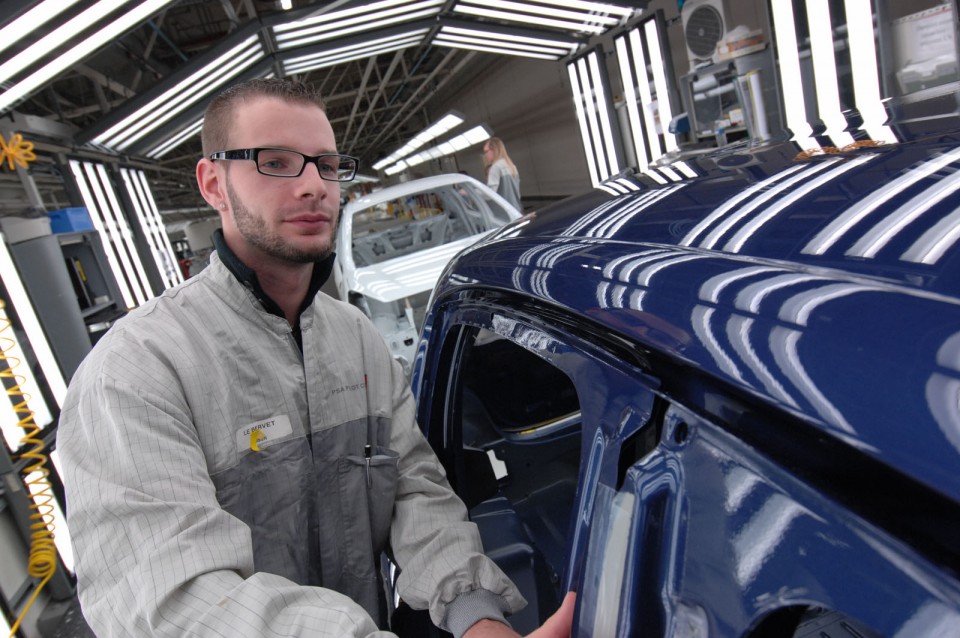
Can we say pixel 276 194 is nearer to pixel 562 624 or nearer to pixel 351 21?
pixel 562 624

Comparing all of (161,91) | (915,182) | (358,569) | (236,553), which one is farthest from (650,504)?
(161,91)

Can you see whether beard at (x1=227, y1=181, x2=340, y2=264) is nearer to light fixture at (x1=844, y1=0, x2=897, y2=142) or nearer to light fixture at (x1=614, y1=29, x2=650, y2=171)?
light fixture at (x1=844, y1=0, x2=897, y2=142)

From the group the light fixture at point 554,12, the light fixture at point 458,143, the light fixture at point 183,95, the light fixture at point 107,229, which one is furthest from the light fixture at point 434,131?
the light fixture at point 107,229

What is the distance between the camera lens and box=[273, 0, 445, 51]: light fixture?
651 centimetres

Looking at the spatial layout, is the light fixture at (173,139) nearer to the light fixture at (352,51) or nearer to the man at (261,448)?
the light fixture at (352,51)

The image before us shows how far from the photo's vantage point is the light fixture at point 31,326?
3475 mm

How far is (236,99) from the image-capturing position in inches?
52.3

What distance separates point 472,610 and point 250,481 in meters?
0.48

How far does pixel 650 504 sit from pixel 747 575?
133 mm

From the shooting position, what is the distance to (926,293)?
471 millimetres

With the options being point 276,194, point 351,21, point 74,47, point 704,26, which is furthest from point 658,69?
point 276,194

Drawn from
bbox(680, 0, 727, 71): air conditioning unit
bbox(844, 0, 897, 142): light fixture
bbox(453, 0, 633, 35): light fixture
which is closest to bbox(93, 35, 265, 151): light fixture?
bbox(453, 0, 633, 35): light fixture

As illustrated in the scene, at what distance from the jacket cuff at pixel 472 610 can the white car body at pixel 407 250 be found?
3.15 meters

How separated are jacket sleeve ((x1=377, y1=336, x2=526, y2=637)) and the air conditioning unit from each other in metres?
5.50
